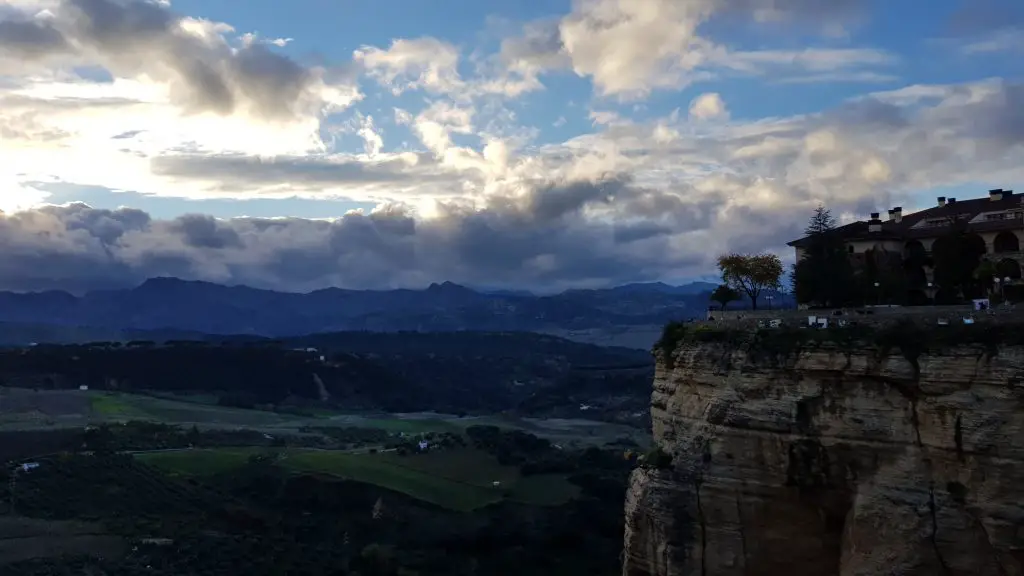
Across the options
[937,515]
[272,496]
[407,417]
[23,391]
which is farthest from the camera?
[407,417]

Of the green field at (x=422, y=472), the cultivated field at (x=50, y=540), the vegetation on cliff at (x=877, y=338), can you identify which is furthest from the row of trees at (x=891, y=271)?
the green field at (x=422, y=472)

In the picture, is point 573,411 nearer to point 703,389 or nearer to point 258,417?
point 258,417

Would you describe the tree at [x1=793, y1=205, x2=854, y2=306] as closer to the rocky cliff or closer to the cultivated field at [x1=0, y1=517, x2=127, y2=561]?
the rocky cliff

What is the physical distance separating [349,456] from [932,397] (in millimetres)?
99552

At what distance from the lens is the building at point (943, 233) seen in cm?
3133

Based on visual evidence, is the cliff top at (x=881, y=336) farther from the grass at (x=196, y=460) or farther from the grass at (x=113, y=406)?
the grass at (x=113, y=406)

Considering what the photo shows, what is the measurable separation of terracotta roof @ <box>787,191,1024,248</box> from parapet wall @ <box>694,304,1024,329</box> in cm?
883

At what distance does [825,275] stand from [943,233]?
5232mm

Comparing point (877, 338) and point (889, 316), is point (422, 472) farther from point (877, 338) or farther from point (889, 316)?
point (877, 338)

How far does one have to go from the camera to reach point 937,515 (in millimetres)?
21094

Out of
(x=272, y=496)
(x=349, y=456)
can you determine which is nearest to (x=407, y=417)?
(x=349, y=456)

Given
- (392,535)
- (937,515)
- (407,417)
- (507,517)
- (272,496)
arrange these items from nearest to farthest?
(937,515) → (392,535) → (507,517) → (272,496) → (407,417)

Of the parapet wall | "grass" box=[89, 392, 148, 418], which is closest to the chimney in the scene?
the parapet wall

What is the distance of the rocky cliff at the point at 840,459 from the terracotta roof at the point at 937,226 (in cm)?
1169
